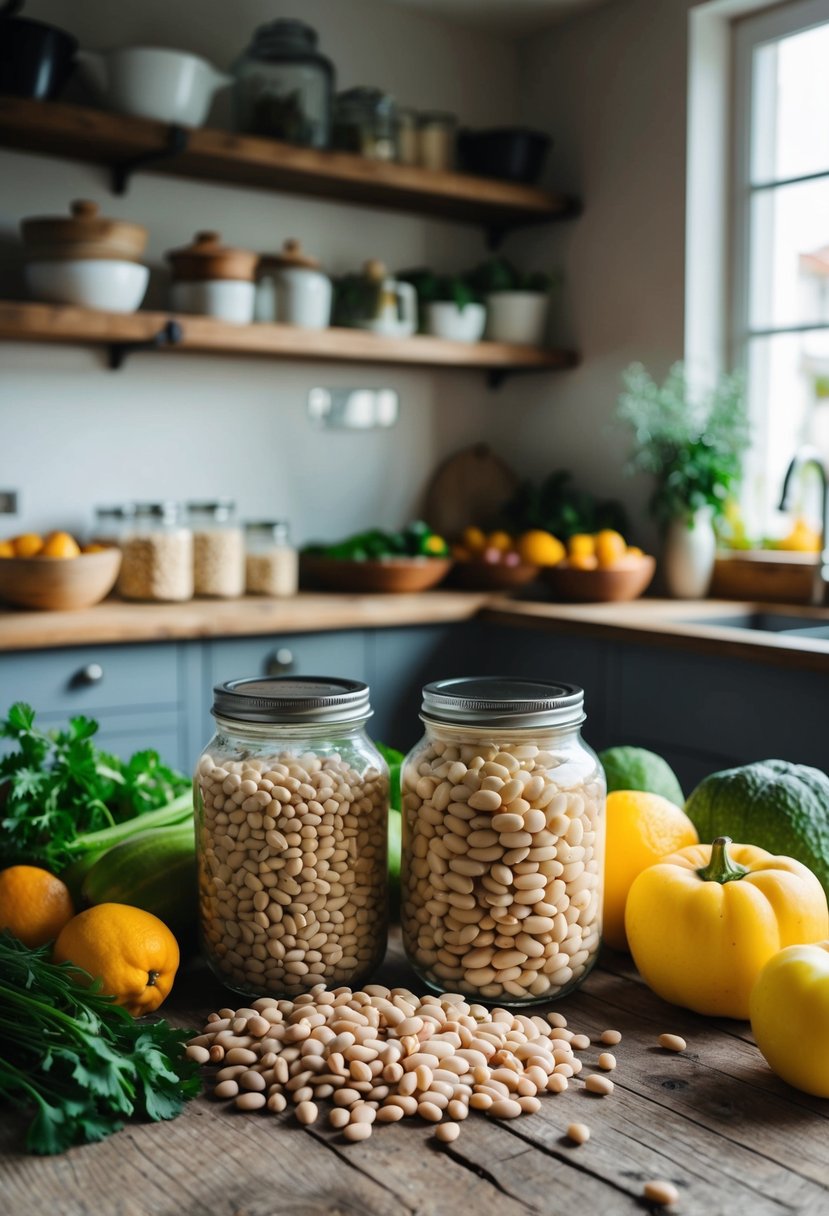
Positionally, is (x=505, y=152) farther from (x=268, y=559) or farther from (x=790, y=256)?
(x=268, y=559)

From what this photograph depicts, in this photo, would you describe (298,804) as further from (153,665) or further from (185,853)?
(153,665)

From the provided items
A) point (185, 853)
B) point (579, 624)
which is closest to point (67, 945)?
point (185, 853)

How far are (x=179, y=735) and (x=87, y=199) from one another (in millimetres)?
1409

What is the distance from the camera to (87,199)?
3.10 m

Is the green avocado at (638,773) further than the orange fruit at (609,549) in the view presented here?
No

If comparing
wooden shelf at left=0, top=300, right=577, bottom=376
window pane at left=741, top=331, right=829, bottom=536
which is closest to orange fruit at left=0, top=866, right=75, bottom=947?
wooden shelf at left=0, top=300, right=577, bottom=376

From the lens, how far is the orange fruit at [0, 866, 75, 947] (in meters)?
0.93

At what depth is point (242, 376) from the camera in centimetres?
338

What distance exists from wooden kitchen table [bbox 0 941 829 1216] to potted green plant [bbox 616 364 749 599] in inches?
101

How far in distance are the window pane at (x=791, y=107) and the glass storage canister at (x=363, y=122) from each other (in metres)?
0.99

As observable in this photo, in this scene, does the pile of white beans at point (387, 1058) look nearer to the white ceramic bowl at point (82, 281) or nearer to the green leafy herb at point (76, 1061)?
the green leafy herb at point (76, 1061)

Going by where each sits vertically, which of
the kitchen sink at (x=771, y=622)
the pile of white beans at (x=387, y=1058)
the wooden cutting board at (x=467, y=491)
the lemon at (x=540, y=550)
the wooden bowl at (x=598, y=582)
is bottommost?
the pile of white beans at (x=387, y=1058)

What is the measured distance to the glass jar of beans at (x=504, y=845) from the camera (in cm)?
85

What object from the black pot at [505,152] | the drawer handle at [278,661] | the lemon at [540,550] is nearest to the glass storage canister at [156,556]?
the drawer handle at [278,661]
